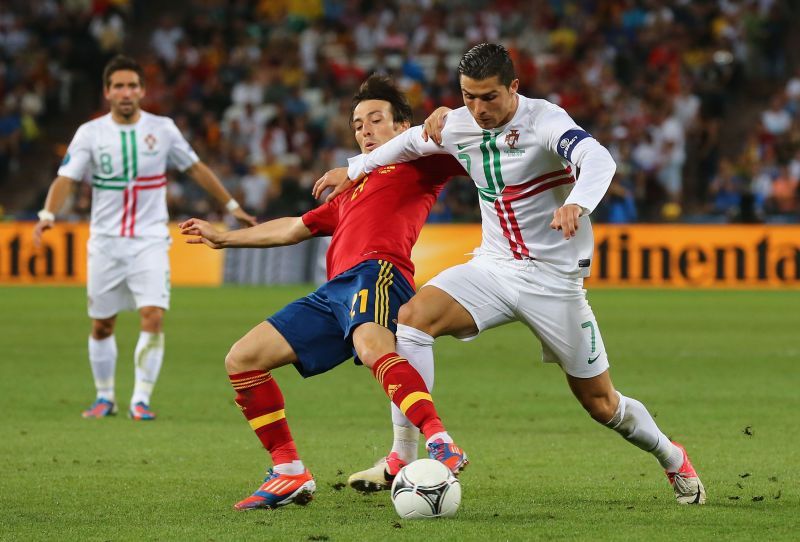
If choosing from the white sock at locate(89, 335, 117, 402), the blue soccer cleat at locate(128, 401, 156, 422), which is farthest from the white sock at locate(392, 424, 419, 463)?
the white sock at locate(89, 335, 117, 402)

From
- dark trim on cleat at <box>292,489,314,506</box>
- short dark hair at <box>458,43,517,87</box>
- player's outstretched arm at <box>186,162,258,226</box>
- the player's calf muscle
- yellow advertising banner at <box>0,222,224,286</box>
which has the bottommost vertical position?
yellow advertising banner at <box>0,222,224,286</box>

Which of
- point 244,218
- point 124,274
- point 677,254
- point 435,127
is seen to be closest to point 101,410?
point 124,274

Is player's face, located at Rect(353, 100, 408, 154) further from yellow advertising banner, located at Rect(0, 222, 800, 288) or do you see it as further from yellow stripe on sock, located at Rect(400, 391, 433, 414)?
yellow advertising banner, located at Rect(0, 222, 800, 288)

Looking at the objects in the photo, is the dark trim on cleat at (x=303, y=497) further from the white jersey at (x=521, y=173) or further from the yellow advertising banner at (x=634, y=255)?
the yellow advertising banner at (x=634, y=255)

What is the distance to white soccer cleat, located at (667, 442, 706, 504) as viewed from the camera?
6148 millimetres

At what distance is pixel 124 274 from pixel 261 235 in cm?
351

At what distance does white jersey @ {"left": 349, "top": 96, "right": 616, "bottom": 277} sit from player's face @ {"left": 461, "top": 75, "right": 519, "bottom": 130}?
5 centimetres

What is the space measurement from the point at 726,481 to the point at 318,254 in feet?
51.4

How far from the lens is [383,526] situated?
5.53 meters

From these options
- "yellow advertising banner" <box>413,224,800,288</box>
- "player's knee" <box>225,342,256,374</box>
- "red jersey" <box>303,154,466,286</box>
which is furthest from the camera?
"yellow advertising banner" <box>413,224,800,288</box>

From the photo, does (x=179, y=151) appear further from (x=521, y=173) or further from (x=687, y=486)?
(x=687, y=486)

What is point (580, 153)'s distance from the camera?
5656mm

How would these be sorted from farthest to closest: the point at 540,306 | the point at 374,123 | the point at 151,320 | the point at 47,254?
1. the point at 47,254
2. the point at 151,320
3. the point at 374,123
4. the point at 540,306

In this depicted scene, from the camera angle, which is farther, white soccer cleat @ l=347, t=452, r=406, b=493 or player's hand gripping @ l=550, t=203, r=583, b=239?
white soccer cleat @ l=347, t=452, r=406, b=493
